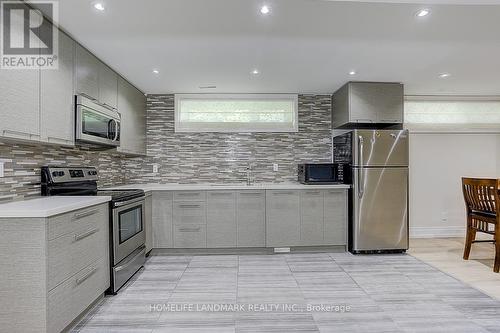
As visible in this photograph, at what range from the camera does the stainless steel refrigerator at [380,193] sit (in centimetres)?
366

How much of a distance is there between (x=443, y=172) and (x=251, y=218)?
124 inches

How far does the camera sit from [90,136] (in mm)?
2666

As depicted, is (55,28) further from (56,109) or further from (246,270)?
(246,270)

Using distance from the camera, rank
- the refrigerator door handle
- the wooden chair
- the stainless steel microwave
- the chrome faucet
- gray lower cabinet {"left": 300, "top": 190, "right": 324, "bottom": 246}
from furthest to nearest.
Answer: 1. the chrome faucet
2. gray lower cabinet {"left": 300, "top": 190, "right": 324, "bottom": 246}
3. the refrigerator door handle
4. the wooden chair
5. the stainless steel microwave

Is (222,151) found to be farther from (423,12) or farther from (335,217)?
(423,12)

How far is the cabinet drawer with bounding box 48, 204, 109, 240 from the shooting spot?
5.79 feet

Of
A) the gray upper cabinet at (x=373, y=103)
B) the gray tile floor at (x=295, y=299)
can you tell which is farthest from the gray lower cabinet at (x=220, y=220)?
the gray upper cabinet at (x=373, y=103)

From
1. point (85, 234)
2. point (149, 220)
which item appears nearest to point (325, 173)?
point (149, 220)

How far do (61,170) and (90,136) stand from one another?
40 centimetres

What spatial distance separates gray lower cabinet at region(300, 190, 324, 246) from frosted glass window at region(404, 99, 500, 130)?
6.56 feet

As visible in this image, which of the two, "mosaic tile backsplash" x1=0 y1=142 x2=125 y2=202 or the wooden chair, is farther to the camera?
the wooden chair

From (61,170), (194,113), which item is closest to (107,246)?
(61,170)

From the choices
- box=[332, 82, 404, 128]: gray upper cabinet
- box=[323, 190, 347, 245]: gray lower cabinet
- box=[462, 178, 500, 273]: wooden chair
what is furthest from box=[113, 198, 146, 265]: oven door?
box=[462, 178, 500, 273]: wooden chair

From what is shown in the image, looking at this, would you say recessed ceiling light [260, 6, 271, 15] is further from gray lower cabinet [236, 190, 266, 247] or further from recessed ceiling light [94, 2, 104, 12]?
gray lower cabinet [236, 190, 266, 247]
